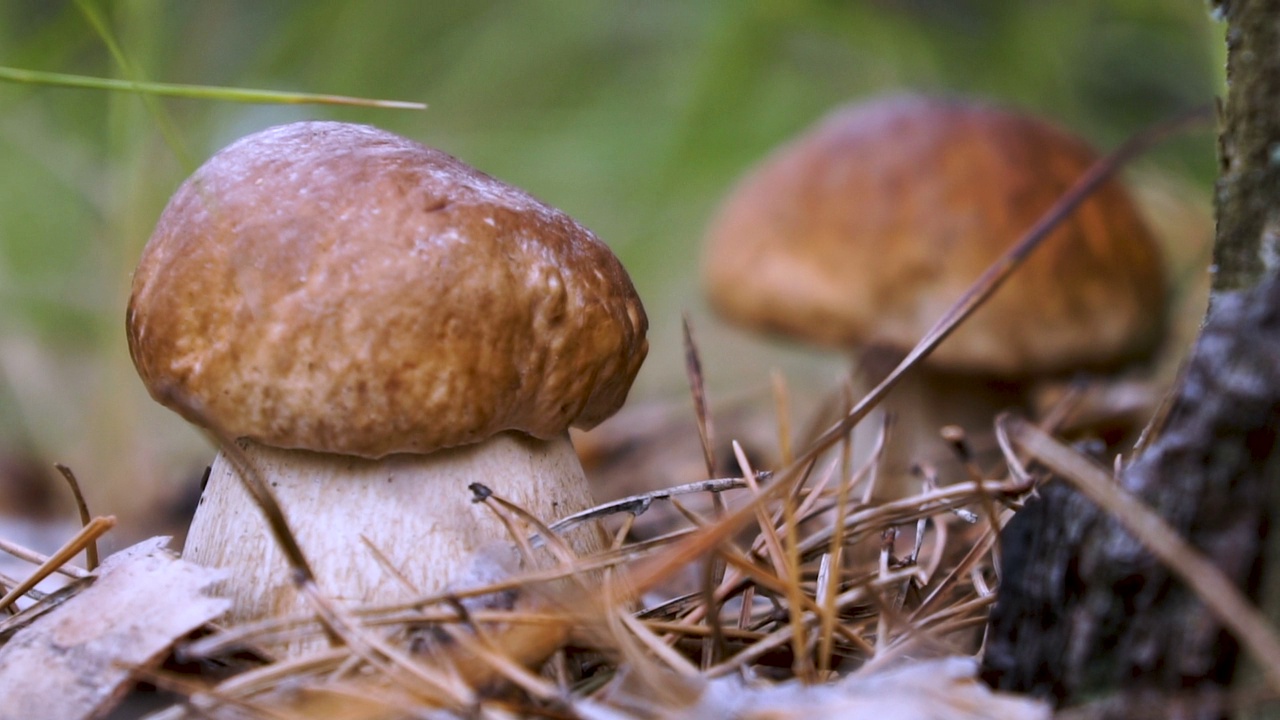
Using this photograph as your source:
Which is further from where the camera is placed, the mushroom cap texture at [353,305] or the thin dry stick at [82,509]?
the thin dry stick at [82,509]

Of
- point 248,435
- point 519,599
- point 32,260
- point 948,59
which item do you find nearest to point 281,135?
point 248,435

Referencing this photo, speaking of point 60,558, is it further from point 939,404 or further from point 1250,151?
point 939,404

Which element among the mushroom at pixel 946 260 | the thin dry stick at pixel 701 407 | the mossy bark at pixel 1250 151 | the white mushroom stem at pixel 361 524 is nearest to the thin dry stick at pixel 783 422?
the thin dry stick at pixel 701 407

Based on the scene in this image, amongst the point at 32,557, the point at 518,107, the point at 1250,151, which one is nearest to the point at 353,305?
the point at 32,557

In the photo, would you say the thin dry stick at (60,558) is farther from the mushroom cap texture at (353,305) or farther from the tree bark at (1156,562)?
the tree bark at (1156,562)

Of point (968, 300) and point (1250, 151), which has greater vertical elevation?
point (1250, 151)

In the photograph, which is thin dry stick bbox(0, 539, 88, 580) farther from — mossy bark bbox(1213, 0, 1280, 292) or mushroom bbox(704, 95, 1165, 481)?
mushroom bbox(704, 95, 1165, 481)
